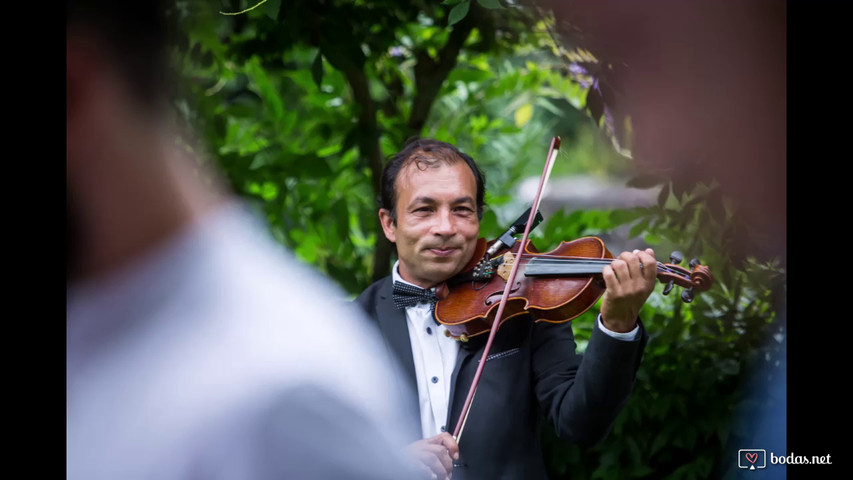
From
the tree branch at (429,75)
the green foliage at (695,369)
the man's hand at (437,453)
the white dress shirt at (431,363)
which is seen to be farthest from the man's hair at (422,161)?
the tree branch at (429,75)

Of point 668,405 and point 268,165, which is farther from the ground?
point 268,165

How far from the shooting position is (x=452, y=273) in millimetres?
2006

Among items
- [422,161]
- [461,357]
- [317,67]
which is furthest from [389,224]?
[317,67]

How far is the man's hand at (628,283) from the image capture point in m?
1.65

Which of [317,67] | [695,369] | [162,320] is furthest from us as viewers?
[695,369]

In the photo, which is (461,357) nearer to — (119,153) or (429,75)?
(119,153)

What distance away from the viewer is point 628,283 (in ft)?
5.43

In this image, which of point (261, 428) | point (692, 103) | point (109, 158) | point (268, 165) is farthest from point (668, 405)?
point (109, 158)

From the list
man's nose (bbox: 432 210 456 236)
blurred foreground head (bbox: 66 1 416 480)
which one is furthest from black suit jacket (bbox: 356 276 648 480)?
blurred foreground head (bbox: 66 1 416 480)

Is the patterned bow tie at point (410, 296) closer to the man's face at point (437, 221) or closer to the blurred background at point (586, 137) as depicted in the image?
the man's face at point (437, 221)

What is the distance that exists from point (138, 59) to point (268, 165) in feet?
6.90

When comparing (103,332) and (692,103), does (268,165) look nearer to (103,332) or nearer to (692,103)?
(692,103)

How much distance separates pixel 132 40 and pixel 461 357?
107 centimetres

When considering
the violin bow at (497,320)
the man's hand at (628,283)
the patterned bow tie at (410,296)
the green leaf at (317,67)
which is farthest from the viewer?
the green leaf at (317,67)
